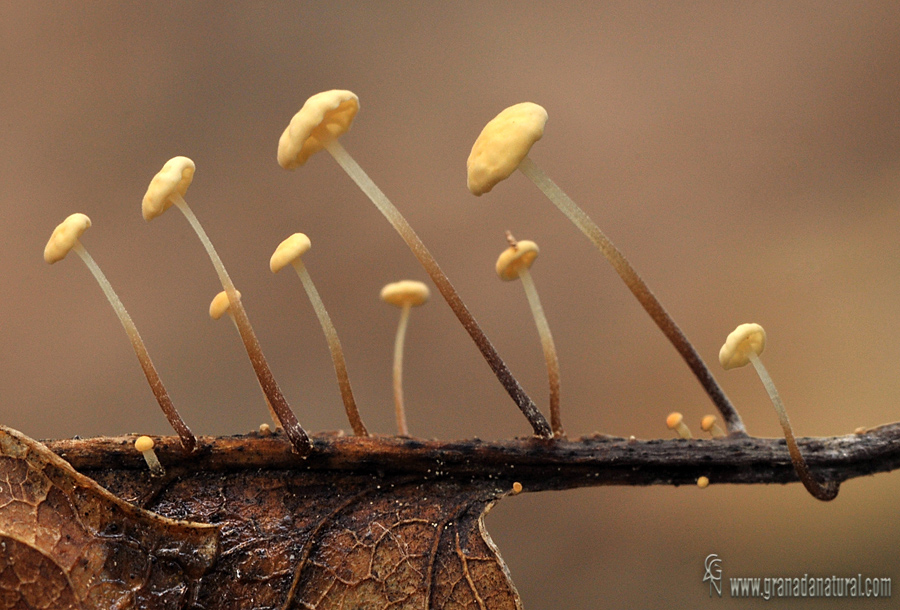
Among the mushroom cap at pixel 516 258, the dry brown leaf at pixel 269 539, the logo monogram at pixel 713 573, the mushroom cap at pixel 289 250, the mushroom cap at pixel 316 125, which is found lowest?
the logo monogram at pixel 713 573

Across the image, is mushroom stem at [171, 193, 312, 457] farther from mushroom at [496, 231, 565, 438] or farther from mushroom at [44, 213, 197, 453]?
mushroom at [496, 231, 565, 438]

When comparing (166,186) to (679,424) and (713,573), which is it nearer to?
(679,424)

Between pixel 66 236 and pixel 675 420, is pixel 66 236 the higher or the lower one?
the higher one

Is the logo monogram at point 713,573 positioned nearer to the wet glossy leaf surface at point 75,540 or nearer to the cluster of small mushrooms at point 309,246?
the cluster of small mushrooms at point 309,246

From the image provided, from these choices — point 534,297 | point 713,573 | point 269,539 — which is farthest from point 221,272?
point 713,573

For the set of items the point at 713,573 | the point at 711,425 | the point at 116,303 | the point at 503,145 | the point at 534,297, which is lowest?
the point at 713,573

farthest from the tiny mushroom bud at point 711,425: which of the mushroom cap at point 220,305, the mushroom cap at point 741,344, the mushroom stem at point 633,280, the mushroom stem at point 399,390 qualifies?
the mushroom cap at point 220,305

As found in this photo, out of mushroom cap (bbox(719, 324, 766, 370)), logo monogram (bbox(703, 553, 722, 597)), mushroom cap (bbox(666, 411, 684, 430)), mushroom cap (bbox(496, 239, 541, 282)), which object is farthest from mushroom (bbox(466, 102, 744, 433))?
logo monogram (bbox(703, 553, 722, 597))
